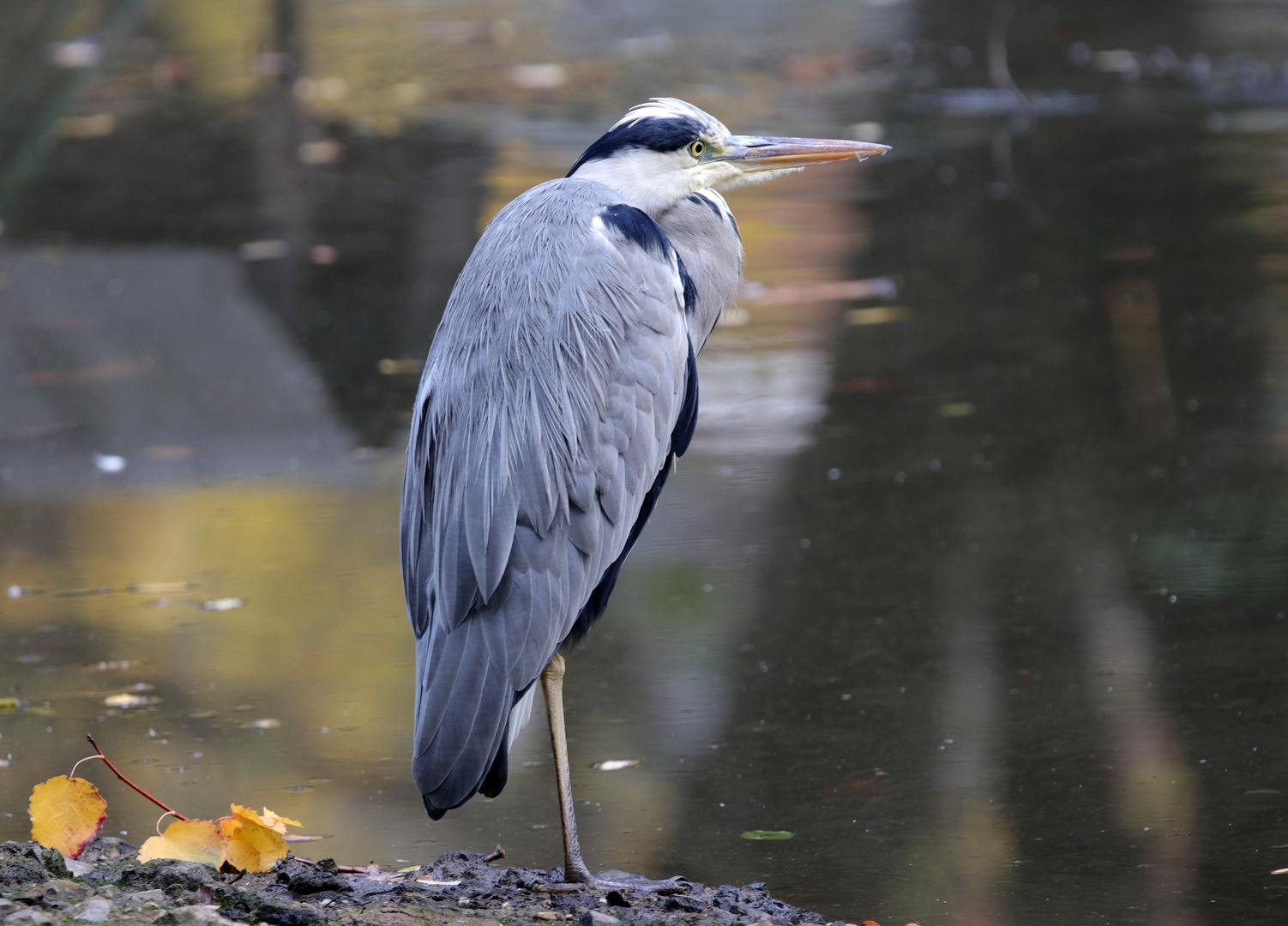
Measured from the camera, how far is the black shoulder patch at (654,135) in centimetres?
368

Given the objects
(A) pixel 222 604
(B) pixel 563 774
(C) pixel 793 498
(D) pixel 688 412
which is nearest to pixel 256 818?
(B) pixel 563 774

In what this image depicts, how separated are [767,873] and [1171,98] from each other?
8121 millimetres

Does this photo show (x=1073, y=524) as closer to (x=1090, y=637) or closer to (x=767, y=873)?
(x=1090, y=637)

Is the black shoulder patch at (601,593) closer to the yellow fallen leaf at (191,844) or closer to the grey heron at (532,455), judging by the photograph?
the grey heron at (532,455)

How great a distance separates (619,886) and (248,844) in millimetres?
724

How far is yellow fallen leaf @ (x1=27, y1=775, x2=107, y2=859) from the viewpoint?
2.99 m

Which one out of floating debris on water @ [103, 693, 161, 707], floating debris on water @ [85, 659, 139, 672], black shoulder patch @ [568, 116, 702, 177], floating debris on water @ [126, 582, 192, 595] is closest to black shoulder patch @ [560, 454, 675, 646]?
black shoulder patch @ [568, 116, 702, 177]

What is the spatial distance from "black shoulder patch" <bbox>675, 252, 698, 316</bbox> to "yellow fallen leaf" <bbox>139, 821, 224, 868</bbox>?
1495 millimetres

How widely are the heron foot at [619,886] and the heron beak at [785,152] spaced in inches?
66.6

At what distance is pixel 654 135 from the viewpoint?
3.68m

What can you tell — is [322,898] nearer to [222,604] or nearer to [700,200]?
[700,200]

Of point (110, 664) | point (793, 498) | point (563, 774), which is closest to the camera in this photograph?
point (563, 774)

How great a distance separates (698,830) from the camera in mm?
3549

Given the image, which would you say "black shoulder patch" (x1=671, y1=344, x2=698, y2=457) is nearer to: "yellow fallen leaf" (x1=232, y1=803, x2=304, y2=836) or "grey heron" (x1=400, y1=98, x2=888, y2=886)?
"grey heron" (x1=400, y1=98, x2=888, y2=886)
